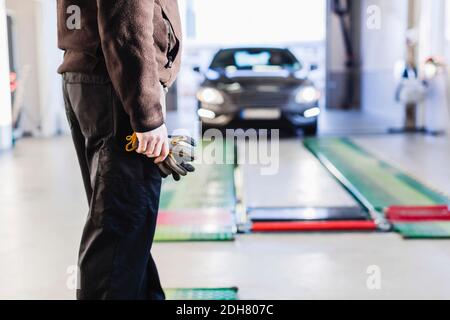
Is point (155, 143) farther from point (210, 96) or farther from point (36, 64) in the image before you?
point (36, 64)

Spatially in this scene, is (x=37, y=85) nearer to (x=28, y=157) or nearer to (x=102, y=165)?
(x=28, y=157)

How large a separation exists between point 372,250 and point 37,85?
22.2 ft

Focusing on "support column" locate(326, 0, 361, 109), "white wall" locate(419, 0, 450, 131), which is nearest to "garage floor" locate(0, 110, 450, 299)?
"white wall" locate(419, 0, 450, 131)

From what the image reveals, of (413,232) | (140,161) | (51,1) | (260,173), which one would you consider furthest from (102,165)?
(51,1)

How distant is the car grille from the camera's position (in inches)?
296

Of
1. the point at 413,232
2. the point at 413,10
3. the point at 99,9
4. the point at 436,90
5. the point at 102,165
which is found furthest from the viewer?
the point at 413,10

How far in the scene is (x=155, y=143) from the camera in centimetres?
156

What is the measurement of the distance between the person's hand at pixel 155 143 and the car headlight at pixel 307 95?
616cm

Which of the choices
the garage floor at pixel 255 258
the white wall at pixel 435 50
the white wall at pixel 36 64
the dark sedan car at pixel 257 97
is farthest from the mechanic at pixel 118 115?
the white wall at pixel 36 64

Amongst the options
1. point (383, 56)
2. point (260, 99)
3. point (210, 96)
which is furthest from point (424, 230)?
point (383, 56)

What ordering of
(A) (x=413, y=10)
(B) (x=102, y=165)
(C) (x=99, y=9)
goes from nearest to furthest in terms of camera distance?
(C) (x=99, y=9) → (B) (x=102, y=165) → (A) (x=413, y=10)

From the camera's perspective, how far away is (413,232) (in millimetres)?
3332

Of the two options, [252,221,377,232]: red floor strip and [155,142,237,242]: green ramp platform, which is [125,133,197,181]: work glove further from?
[252,221,377,232]: red floor strip

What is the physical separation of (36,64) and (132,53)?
7.66 meters
